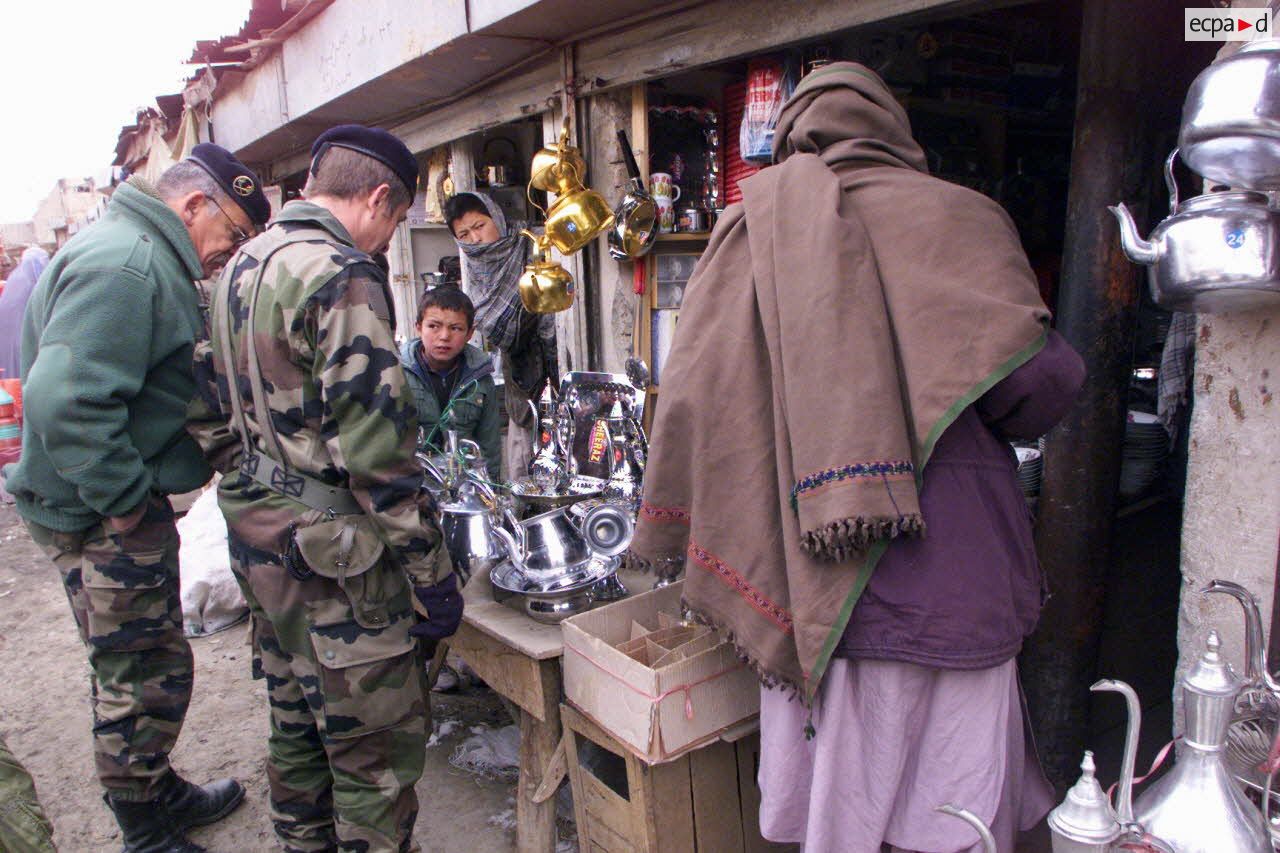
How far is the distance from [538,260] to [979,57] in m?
2.29

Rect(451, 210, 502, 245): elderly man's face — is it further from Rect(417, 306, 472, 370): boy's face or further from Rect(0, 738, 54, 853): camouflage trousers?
Rect(0, 738, 54, 853): camouflage trousers

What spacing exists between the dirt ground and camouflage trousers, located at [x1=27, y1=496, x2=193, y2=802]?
48 cm

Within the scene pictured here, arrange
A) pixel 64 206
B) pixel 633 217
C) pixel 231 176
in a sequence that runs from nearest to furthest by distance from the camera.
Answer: pixel 231 176 < pixel 633 217 < pixel 64 206

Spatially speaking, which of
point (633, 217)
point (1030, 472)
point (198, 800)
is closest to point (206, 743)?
point (198, 800)

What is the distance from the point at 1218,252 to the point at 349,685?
78.8 inches

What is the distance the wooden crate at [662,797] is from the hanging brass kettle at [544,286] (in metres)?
2.16

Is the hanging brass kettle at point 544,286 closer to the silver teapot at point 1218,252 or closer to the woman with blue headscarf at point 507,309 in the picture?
the woman with blue headscarf at point 507,309

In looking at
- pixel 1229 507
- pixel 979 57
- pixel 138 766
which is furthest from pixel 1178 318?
pixel 138 766

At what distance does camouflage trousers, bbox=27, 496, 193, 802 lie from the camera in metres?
2.35

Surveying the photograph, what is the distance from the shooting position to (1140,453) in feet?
10.8

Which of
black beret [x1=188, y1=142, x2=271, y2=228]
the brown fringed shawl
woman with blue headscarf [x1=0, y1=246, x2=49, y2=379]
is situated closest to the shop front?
the brown fringed shawl

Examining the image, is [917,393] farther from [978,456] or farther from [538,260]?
[538,260]

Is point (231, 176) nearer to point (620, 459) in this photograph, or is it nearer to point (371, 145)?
point (371, 145)

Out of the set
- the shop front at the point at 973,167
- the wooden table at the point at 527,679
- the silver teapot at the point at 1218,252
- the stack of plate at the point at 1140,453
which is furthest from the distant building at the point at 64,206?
the silver teapot at the point at 1218,252
